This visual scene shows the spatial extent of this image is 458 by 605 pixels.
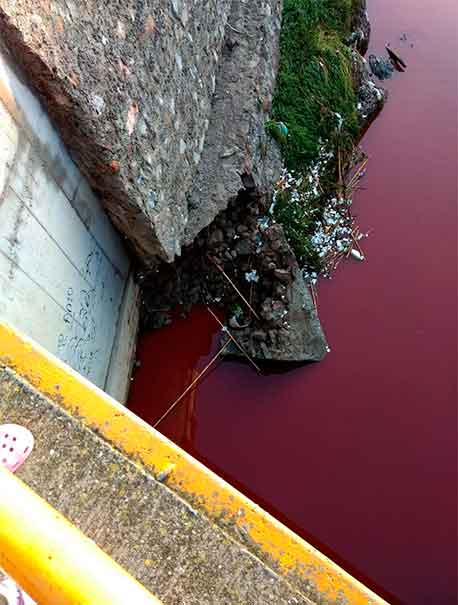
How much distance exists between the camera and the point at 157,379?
3588 mm

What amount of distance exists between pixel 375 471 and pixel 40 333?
2069 mm

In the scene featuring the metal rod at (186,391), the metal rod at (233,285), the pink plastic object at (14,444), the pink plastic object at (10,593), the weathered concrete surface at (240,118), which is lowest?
the metal rod at (186,391)

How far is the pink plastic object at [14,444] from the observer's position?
1472 millimetres

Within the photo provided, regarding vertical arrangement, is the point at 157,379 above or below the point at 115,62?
below

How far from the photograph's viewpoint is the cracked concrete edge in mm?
1450

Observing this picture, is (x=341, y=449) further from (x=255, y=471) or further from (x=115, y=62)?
(x=115, y=62)

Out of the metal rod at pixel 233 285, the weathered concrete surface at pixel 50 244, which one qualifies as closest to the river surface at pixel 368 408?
the metal rod at pixel 233 285

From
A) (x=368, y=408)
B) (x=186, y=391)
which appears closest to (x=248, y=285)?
(x=186, y=391)

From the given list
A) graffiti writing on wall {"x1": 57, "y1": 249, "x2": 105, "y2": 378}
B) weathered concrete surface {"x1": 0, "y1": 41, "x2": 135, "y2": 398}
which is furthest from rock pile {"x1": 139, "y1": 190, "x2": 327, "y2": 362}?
graffiti writing on wall {"x1": 57, "y1": 249, "x2": 105, "y2": 378}

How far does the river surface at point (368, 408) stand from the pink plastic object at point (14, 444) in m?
1.87

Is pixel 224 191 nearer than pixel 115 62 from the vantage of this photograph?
No

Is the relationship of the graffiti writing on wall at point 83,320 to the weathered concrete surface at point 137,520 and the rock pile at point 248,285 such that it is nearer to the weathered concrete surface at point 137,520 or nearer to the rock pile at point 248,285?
the rock pile at point 248,285

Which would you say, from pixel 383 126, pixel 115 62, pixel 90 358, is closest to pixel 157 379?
pixel 90 358

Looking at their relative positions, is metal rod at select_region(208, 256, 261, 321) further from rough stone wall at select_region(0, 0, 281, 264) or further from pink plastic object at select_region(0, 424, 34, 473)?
pink plastic object at select_region(0, 424, 34, 473)
